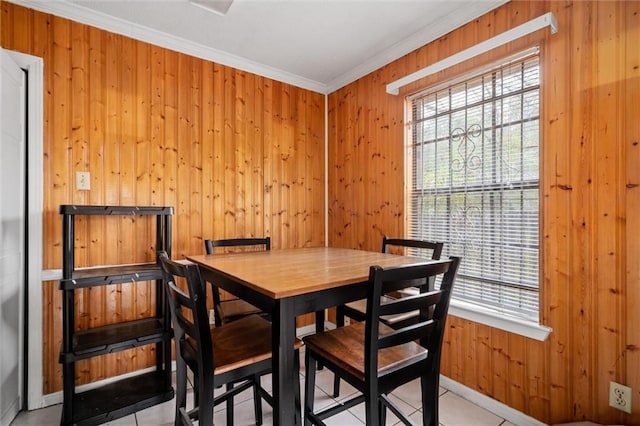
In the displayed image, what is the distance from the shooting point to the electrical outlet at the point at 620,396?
1.46 m

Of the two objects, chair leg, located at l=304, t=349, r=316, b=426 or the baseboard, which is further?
the baseboard

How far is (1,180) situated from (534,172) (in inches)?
117

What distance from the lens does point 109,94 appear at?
222 cm

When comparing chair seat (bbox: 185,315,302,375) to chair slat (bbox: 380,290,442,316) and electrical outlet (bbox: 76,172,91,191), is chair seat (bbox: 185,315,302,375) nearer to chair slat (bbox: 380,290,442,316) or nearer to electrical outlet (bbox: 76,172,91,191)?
chair slat (bbox: 380,290,442,316)

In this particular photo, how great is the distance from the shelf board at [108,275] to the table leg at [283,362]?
1.25 meters

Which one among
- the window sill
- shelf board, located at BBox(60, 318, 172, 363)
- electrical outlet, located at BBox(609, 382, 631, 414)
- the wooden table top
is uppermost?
the wooden table top

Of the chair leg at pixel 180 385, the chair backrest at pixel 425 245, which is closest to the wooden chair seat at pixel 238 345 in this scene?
the chair leg at pixel 180 385

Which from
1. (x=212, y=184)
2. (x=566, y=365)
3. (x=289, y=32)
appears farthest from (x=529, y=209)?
(x=212, y=184)

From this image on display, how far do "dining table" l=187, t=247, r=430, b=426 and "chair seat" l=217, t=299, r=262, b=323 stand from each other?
437mm

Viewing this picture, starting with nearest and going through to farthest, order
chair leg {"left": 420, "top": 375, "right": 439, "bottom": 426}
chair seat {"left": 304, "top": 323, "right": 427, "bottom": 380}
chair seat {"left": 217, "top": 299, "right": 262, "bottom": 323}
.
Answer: chair seat {"left": 304, "top": 323, "right": 427, "bottom": 380}, chair leg {"left": 420, "top": 375, "right": 439, "bottom": 426}, chair seat {"left": 217, "top": 299, "right": 262, "bottom": 323}

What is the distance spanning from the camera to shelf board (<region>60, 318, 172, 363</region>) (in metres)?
1.80

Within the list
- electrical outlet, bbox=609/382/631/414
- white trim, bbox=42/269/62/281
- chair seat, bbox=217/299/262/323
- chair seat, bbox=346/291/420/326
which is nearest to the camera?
electrical outlet, bbox=609/382/631/414

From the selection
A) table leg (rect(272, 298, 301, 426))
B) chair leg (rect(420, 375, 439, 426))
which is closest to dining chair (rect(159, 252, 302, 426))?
table leg (rect(272, 298, 301, 426))

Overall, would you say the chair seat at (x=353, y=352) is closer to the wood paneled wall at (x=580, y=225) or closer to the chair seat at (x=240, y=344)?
the chair seat at (x=240, y=344)
